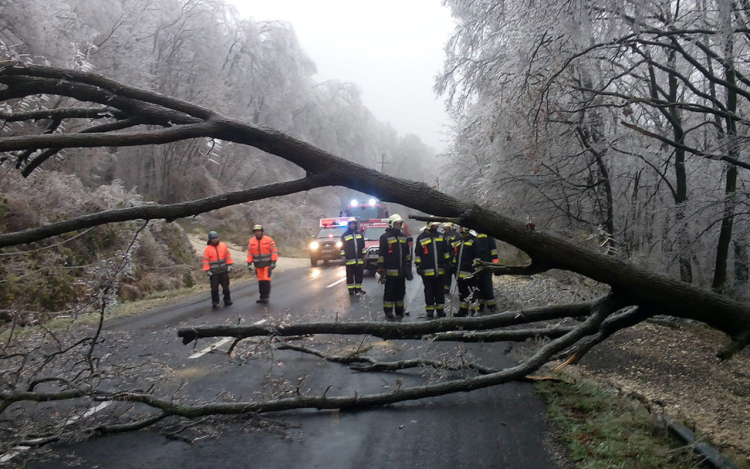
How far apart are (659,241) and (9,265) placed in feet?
40.8

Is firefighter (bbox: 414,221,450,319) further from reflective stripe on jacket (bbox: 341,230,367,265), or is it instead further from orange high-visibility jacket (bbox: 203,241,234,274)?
orange high-visibility jacket (bbox: 203,241,234,274)

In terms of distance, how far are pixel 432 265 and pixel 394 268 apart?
0.74m

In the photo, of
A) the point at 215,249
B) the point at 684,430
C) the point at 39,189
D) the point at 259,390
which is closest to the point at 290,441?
the point at 259,390

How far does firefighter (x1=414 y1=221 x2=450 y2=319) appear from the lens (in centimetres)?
989

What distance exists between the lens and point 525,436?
4285 millimetres

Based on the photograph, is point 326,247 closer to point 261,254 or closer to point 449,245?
point 261,254

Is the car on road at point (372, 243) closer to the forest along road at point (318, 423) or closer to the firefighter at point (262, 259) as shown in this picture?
the firefighter at point (262, 259)

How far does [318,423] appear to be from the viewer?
455cm

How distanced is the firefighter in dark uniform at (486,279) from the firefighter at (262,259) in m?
4.77

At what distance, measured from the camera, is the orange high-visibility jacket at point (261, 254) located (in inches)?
491

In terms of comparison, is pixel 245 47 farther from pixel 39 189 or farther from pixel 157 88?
pixel 39 189

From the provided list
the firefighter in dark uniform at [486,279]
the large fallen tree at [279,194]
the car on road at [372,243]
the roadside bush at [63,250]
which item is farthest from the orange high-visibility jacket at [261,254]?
the large fallen tree at [279,194]

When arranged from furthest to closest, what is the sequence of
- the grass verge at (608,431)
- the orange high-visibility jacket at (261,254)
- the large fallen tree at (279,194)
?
the orange high-visibility jacket at (261,254) → the large fallen tree at (279,194) → the grass verge at (608,431)

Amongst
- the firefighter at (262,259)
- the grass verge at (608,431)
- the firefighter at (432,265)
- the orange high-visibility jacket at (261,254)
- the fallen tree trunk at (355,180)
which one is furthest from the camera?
the orange high-visibility jacket at (261,254)
